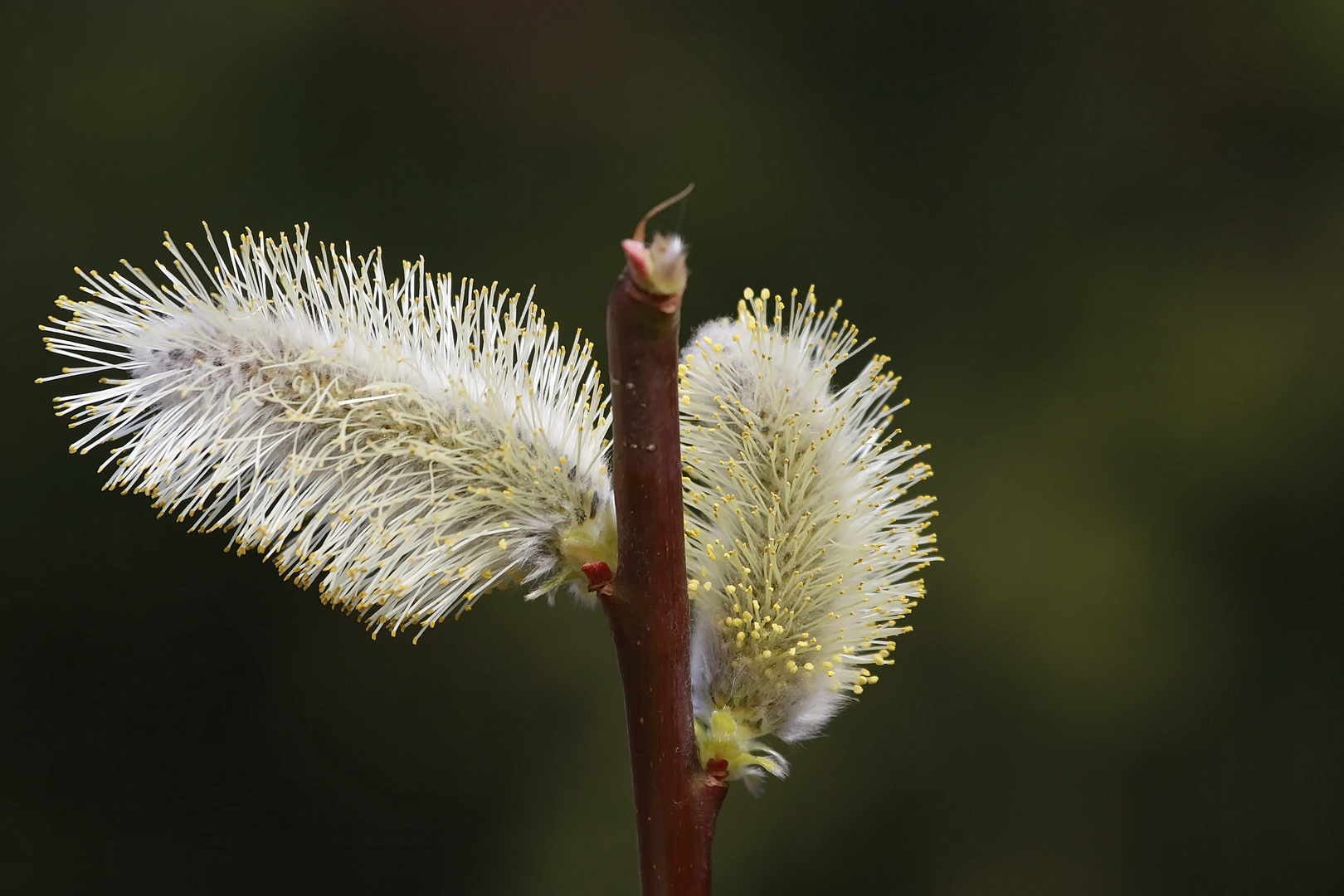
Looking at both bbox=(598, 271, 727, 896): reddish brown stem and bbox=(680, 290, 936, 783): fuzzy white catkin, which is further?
bbox=(680, 290, 936, 783): fuzzy white catkin

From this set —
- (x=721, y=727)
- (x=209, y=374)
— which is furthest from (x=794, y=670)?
(x=209, y=374)

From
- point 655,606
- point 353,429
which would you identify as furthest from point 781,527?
point 353,429

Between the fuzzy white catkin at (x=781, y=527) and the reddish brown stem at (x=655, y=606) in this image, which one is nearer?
the reddish brown stem at (x=655, y=606)

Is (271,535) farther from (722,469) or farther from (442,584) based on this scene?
(722,469)
